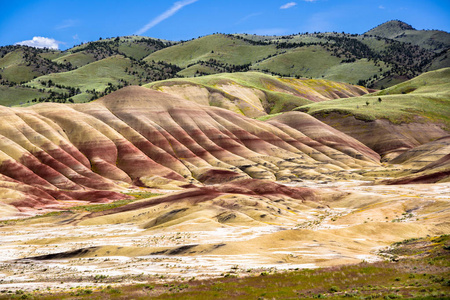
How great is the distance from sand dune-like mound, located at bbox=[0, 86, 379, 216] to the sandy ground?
128 feet

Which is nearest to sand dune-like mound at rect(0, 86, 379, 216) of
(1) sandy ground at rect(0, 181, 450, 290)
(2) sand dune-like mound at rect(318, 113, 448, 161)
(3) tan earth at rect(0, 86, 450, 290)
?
(3) tan earth at rect(0, 86, 450, 290)

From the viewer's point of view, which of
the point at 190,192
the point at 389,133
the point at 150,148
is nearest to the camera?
the point at 190,192

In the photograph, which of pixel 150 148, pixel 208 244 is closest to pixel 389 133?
pixel 150 148

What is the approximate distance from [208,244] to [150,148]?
99.2 m

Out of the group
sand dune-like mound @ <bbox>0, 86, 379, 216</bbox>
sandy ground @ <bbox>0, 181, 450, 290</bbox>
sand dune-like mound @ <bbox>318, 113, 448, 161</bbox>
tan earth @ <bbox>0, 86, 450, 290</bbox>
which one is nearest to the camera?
sandy ground @ <bbox>0, 181, 450, 290</bbox>

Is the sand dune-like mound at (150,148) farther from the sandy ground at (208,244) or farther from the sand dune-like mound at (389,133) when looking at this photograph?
the sandy ground at (208,244)

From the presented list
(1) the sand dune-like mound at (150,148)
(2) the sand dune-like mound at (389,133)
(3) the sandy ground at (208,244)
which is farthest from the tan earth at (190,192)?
(2) the sand dune-like mound at (389,133)

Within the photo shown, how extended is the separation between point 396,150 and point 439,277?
5879 inches

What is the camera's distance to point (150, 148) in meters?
149

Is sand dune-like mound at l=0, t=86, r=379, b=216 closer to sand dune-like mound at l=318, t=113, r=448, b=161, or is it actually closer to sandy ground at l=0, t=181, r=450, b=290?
sand dune-like mound at l=318, t=113, r=448, b=161

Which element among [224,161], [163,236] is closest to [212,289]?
[163,236]

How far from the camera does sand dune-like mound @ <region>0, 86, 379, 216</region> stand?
122 m

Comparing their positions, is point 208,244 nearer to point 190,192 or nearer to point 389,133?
point 190,192

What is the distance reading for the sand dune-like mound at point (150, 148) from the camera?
122344 millimetres
